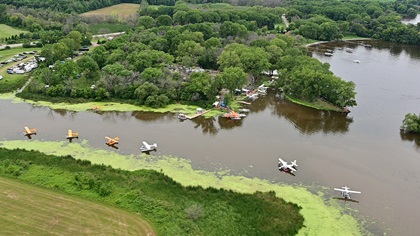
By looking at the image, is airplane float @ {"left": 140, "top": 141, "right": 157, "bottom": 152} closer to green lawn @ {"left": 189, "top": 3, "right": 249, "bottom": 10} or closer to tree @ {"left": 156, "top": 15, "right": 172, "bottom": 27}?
tree @ {"left": 156, "top": 15, "right": 172, "bottom": 27}

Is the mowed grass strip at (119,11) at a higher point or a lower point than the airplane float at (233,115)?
higher

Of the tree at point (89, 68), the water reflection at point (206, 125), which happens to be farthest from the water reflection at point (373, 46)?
the tree at point (89, 68)

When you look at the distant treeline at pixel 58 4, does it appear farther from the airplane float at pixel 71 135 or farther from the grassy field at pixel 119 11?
the airplane float at pixel 71 135

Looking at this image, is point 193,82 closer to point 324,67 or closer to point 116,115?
point 116,115

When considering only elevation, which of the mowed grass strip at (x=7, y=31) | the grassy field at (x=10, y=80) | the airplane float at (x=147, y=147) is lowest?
the airplane float at (x=147, y=147)

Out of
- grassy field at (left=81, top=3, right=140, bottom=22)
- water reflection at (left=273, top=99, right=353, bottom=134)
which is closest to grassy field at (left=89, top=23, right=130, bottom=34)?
grassy field at (left=81, top=3, right=140, bottom=22)

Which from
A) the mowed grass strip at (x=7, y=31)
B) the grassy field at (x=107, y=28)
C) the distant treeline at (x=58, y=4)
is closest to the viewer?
the mowed grass strip at (x=7, y=31)
